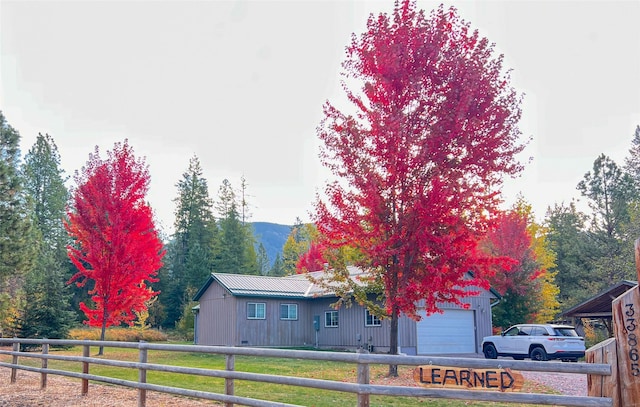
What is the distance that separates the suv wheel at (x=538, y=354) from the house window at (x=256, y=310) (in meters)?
15.0

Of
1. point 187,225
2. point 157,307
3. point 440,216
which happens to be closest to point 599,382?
point 440,216

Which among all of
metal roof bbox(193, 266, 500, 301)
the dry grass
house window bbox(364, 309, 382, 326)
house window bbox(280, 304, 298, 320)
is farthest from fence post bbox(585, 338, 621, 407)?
house window bbox(280, 304, 298, 320)

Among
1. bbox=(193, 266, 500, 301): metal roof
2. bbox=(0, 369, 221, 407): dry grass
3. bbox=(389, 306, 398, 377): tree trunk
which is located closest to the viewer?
bbox=(0, 369, 221, 407): dry grass

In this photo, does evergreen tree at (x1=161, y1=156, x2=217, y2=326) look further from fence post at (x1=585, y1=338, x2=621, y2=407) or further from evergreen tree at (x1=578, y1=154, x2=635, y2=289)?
fence post at (x1=585, y1=338, x2=621, y2=407)

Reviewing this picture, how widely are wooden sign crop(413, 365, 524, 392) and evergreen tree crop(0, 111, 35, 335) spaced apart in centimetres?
2943

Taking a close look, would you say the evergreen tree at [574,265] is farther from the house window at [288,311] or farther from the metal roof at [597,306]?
the house window at [288,311]

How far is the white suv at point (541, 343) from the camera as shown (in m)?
21.2

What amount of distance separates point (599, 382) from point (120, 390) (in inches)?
421

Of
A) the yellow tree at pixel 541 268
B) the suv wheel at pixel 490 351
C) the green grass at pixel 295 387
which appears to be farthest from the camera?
the yellow tree at pixel 541 268

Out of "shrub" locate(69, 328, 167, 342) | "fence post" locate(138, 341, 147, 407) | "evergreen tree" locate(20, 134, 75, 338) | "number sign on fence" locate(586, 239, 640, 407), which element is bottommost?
"shrub" locate(69, 328, 167, 342)

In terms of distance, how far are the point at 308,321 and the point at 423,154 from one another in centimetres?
2044

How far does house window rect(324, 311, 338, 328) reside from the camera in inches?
1233

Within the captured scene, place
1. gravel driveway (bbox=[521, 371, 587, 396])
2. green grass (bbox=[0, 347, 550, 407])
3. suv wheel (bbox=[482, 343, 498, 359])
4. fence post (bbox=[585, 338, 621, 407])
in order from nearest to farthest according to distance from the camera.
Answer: fence post (bbox=[585, 338, 621, 407]) → green grass (bbox=[0, 347, 550, 407]) → gravel driveway (bbox=[521, 371, 587, 396]) → suv wheel (bbox=[482, 343, 498, 359])

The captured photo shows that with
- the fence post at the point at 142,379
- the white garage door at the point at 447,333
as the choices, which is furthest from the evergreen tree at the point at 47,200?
the fence post at the point at 142,379
